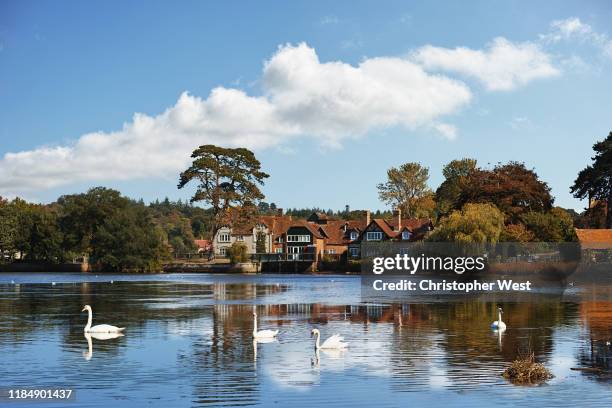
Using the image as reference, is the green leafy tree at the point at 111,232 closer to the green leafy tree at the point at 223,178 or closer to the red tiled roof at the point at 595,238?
the green leafy tree at the point at 223,178

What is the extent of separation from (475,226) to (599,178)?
32300 millimetres

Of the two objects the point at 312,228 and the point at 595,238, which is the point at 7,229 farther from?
the point at 595,238

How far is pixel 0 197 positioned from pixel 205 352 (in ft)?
483

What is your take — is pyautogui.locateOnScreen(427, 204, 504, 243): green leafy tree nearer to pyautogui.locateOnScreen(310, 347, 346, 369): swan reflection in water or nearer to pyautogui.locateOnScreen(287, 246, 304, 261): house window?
pyautogui.locateOnScreen(310, 347, 346, 369): swan reflection in water

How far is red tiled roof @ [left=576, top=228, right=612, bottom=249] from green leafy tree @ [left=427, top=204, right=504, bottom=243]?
14.6 metres

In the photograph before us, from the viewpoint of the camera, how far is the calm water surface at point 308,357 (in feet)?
62.0

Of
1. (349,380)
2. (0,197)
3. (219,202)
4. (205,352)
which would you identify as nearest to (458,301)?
(205,352)

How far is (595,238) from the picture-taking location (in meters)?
88.1

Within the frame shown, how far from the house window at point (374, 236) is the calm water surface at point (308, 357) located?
87618mm

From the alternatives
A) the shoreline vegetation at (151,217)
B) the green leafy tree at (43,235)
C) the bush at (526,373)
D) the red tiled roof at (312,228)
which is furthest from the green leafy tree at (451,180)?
the bush at (526,373)

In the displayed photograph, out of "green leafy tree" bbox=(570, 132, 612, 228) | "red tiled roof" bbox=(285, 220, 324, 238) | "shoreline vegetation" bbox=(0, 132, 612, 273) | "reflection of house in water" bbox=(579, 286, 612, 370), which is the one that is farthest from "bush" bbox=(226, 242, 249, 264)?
"reflection of house in water" bbox=(579, 286, 612, 370)

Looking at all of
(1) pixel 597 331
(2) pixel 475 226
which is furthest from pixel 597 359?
(2) pixel 475 226

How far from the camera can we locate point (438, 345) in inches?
1099

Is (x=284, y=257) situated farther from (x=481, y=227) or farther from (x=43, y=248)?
(x=481, y=227)
